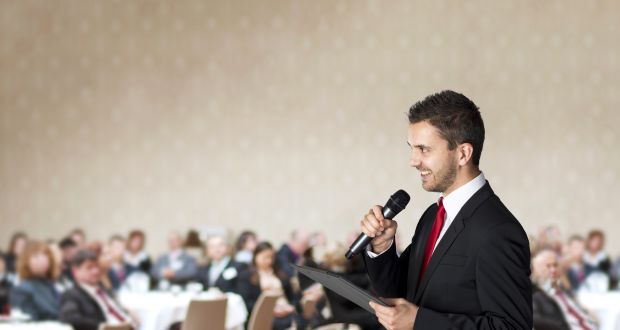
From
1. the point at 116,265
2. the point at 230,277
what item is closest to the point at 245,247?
the point at 116,265

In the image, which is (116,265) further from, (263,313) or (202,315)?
(202,315)

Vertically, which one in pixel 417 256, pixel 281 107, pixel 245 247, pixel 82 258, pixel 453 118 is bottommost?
pixel 245 247

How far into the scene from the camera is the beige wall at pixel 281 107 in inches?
472

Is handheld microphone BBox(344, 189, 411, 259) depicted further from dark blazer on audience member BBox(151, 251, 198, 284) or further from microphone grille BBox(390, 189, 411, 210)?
dark blazer on audience member BBox(151, 251, 198, 284)

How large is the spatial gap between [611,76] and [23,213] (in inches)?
351

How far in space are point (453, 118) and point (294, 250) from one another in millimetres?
9022

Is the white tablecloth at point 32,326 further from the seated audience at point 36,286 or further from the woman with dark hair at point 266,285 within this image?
the woman with dark hair at point 266,285

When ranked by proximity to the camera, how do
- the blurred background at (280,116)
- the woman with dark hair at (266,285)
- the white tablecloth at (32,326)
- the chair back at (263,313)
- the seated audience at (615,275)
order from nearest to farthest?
the white tablecloth at (32,326) < the chair back at (263,313) < the woman with dark hair at (266,285) < the seated audience at (615,275) < the blurred background at (280,116)

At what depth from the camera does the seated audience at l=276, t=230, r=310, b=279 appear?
10258 millimetres

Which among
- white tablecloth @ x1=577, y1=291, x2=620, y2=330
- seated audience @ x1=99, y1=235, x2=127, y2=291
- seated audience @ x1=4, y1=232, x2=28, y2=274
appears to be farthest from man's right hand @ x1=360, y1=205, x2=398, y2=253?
A: seated audience @ x1=4, y1=232, x2=28, y2=274

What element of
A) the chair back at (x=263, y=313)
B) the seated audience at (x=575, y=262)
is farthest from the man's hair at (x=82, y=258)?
the seated audience at (x=575, y=262)

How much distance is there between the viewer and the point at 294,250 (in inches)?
423

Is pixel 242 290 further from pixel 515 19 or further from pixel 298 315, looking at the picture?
pixel 515 19

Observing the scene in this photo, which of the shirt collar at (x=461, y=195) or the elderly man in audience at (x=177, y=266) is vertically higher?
the shirt collar at (x=461, y=195)
